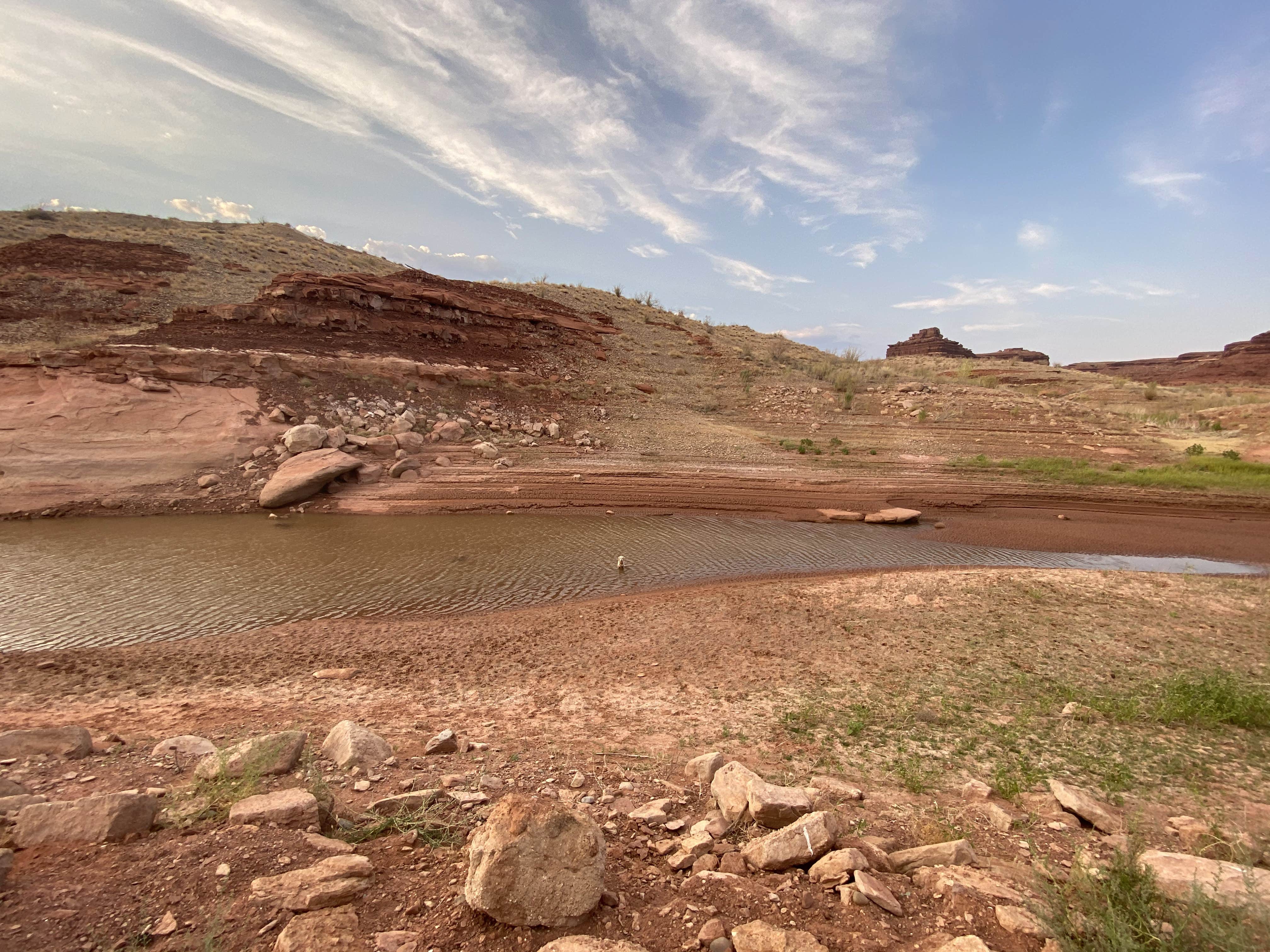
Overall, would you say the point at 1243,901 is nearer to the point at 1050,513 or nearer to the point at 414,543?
the point at 414,543

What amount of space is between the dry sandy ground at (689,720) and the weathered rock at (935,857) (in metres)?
0.25

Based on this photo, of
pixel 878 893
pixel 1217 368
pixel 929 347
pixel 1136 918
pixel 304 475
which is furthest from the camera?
pixel 929 347

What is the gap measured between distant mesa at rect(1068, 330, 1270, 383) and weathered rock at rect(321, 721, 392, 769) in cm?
6251

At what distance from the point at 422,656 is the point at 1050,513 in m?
16.1

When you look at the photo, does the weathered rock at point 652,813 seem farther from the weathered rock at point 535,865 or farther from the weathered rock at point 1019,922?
the weathered rock at point 1019,922

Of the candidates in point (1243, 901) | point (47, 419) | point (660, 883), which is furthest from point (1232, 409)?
point (47, 419)

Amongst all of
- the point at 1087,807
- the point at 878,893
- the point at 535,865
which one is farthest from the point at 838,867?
the point at 1087,807

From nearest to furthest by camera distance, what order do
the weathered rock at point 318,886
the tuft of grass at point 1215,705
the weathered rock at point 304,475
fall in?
the weathered rock at point 318,886, the tuft of grass at point 1215,705, the weathered rock at point 304,475

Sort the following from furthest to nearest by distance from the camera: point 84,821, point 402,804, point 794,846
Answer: point 402,804
point 794,846
point 84,821

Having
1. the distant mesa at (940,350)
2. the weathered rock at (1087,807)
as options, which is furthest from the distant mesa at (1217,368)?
the weathered rock at (1087,807)

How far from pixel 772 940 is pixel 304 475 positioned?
14.8 metres

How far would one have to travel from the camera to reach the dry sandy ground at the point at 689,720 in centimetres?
239

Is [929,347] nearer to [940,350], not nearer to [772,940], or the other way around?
[940,350]

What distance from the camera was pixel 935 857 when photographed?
289cm
